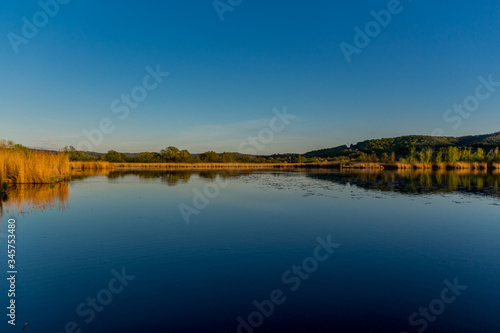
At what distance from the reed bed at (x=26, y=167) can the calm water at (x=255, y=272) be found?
48.2 ft

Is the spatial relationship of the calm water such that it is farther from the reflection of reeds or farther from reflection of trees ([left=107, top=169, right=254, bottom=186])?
reflection of trees ([left=107, top=169, right=254, bottom=186])

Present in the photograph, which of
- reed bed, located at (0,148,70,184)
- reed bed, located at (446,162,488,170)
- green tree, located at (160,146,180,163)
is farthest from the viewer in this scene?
green tree, located at (160,146,180,163)

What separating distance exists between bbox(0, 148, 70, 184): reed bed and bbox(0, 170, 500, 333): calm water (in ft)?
48.2

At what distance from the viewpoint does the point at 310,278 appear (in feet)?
23.8

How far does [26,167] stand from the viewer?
88.6 ft

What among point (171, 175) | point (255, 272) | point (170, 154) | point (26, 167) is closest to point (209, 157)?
point (170, 154)

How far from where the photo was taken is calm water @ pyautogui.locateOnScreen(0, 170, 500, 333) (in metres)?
5.37

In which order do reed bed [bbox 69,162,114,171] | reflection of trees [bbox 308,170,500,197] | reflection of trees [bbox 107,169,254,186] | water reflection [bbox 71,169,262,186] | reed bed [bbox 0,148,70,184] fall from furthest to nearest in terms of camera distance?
reed bed [bbox 69,162,114,171], water reflection [bbox 71,169,262,186], reflection of trees [bbox 107,169,254,186], reflection of trees [bbox 308,170,500,197], reed bed [bbox 0,148,70,184]

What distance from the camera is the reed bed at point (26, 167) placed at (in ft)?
84.4

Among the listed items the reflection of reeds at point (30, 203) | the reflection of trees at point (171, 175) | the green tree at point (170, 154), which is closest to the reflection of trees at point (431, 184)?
the reflection of trees at point (171, 175)

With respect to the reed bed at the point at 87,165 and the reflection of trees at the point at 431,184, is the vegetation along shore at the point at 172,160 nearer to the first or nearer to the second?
the reed bed at the point at 87,165

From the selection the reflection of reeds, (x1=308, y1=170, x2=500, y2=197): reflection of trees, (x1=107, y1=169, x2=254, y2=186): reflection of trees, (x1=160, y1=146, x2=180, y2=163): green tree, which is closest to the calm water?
the reflection of reeds

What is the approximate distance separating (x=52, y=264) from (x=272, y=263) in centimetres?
610

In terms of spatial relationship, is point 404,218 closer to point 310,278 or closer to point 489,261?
point 489,261
